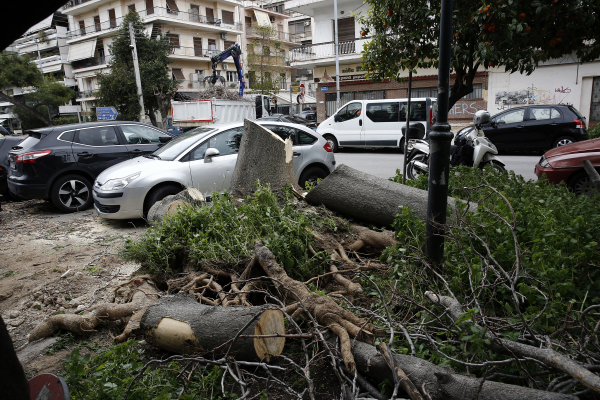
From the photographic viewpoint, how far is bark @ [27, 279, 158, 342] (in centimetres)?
340

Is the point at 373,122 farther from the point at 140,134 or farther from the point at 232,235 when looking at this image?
the point at 232,235

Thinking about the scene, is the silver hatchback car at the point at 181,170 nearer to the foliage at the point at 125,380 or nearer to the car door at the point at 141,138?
the car door at the point at 141,138

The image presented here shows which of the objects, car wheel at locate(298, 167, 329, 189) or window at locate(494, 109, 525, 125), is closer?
car wheel at locate(298, 167, 329, 189)

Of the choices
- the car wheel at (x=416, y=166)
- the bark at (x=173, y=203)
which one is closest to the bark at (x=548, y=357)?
the bark at (x=173, y=203)

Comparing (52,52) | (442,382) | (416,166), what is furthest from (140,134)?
(52,52)

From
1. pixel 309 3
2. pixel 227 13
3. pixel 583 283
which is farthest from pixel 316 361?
pixel 227 13

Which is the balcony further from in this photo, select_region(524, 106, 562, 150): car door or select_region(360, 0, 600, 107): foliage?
select_region(360, 0, 600, 107): foliage

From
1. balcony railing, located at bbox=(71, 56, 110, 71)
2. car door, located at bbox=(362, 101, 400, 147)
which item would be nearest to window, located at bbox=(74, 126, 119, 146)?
car door, located at bbox=(362, 101, 400, 147)

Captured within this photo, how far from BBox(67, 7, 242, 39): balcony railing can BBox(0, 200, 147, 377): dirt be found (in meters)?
40.3

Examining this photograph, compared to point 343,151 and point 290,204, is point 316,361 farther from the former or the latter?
point 343,151

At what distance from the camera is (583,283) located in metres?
2.90

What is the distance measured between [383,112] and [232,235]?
13227 millimetres

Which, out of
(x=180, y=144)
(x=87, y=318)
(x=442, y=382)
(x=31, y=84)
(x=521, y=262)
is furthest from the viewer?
(x=31, y=84)

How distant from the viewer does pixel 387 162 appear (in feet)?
45.2
